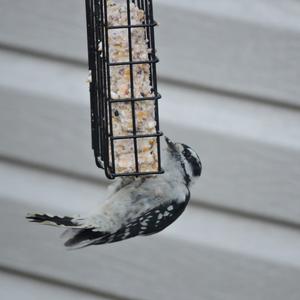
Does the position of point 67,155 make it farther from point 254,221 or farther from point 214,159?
point 254,221

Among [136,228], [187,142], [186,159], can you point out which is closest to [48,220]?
[136,228]

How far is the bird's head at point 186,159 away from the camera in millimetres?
1560

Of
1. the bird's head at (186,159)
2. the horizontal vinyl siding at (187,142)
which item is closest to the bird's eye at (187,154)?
the bird's head at (186,159)

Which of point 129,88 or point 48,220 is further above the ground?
point 129,88

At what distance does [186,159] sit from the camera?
61.4 inches

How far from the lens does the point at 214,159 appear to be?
2.55 meters

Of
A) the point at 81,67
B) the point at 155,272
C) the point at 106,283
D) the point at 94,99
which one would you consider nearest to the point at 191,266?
the point at 155,272

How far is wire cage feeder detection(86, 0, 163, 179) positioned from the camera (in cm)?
146

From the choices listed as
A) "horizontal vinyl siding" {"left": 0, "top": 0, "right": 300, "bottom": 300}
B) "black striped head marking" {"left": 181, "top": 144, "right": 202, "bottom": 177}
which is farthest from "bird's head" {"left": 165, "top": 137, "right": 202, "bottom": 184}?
"horizontal vinyl siding" {"left": 0, "top": 0, "right": 300, "bottom": 300}

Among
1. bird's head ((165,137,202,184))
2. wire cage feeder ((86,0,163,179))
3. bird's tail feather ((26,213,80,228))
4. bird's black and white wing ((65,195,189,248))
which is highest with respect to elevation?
wire cage feeder ((86,0,163,179))

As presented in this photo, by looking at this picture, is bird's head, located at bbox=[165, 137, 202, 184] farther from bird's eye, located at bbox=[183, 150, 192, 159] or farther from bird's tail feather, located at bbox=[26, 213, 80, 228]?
bird's tail feather, located at bbox=[26, 213, 80, 228]

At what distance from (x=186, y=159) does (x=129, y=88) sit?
0.19m

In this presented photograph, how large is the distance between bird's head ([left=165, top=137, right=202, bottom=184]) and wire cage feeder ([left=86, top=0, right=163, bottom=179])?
0.07 meters

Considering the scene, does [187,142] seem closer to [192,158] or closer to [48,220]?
[192,158]
